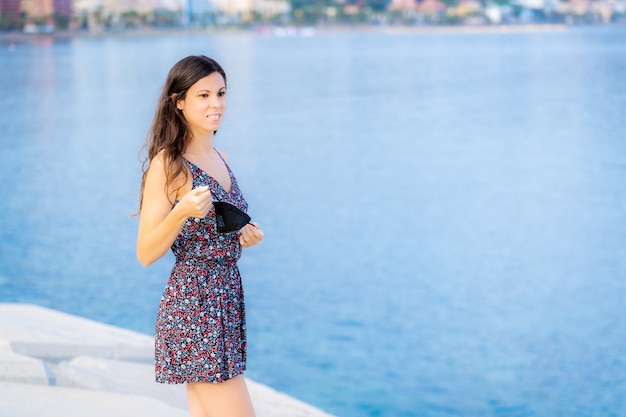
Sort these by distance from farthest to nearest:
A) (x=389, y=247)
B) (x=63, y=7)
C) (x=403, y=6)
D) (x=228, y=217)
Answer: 1. (x=403, y=6)
2. (x=63, y=7)
3. (x=389, y=247)
4. (x=228, y=217)

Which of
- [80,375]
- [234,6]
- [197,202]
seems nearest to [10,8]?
[234,6]

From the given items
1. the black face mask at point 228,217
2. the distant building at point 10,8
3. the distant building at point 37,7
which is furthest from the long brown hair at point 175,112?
the distant building at point 37,7

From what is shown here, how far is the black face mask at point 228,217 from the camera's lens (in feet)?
9.23

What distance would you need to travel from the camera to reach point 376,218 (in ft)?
50.9

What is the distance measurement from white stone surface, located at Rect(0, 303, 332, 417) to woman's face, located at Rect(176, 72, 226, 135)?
1.61m

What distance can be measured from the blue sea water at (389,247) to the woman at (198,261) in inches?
195

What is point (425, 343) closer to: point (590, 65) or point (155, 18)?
point (590, 65)

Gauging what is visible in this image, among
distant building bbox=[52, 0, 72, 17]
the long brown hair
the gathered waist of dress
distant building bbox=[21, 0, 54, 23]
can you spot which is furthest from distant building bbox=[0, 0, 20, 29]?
the gathered waist of dress

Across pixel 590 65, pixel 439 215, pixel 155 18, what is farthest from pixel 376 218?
pixel 155 18

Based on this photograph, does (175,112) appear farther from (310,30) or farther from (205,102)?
(310,30)

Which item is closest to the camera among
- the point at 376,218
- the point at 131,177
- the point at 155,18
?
the point at 376,218

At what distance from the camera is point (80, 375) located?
5203mm

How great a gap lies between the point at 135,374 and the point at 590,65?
53.8m

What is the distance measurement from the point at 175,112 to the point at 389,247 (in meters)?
10.6
